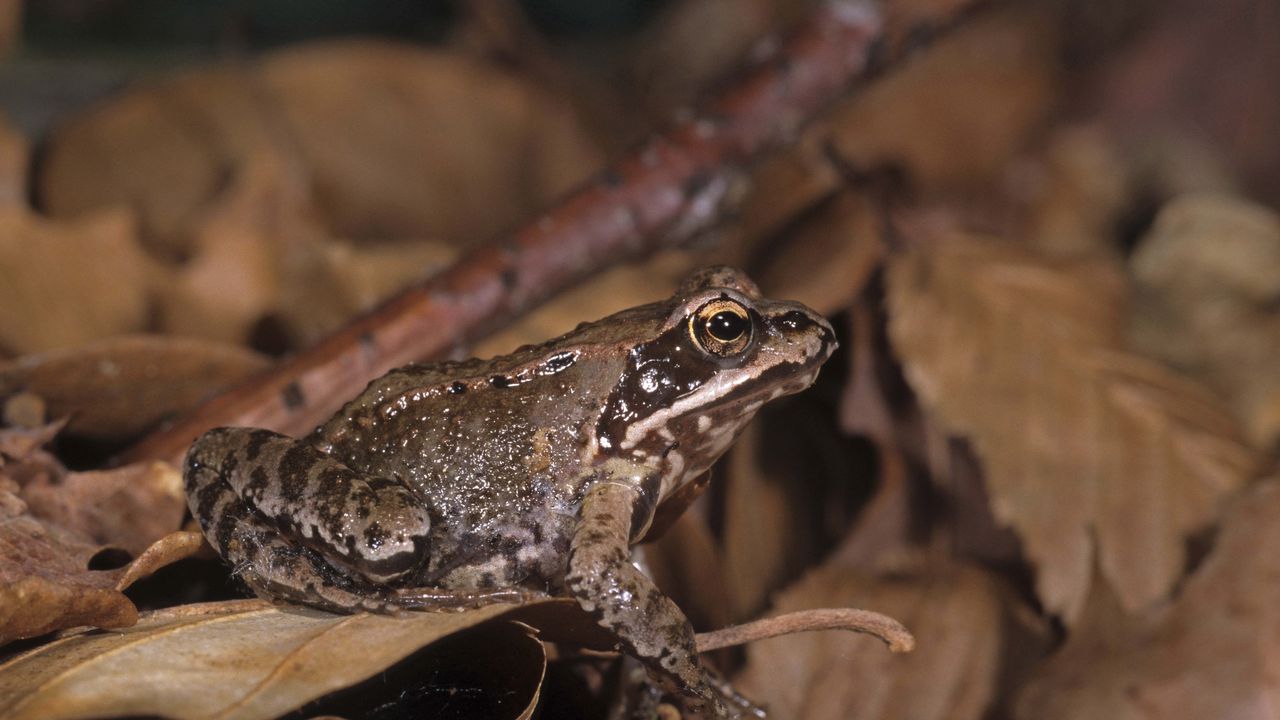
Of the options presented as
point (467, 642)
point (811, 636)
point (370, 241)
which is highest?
point (370, 241)

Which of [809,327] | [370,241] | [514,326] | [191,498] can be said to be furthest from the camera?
[370,241]

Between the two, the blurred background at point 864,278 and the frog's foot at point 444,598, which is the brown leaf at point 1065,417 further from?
the frog's foot at point 444,598

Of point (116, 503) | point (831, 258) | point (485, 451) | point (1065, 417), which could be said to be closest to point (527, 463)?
point (485, 451)

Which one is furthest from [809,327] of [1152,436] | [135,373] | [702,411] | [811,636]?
[135,373]

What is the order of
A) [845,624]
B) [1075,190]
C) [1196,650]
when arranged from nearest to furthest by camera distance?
[845,624] → [1196,650] → [1075,190]

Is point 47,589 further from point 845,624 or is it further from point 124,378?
point 845,624

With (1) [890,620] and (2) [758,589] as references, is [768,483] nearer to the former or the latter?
(2) [758,589]

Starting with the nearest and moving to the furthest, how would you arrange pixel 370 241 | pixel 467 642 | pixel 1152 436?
1. pixel 467 642
2. pixel 1152 436
3. pixel 370 241
